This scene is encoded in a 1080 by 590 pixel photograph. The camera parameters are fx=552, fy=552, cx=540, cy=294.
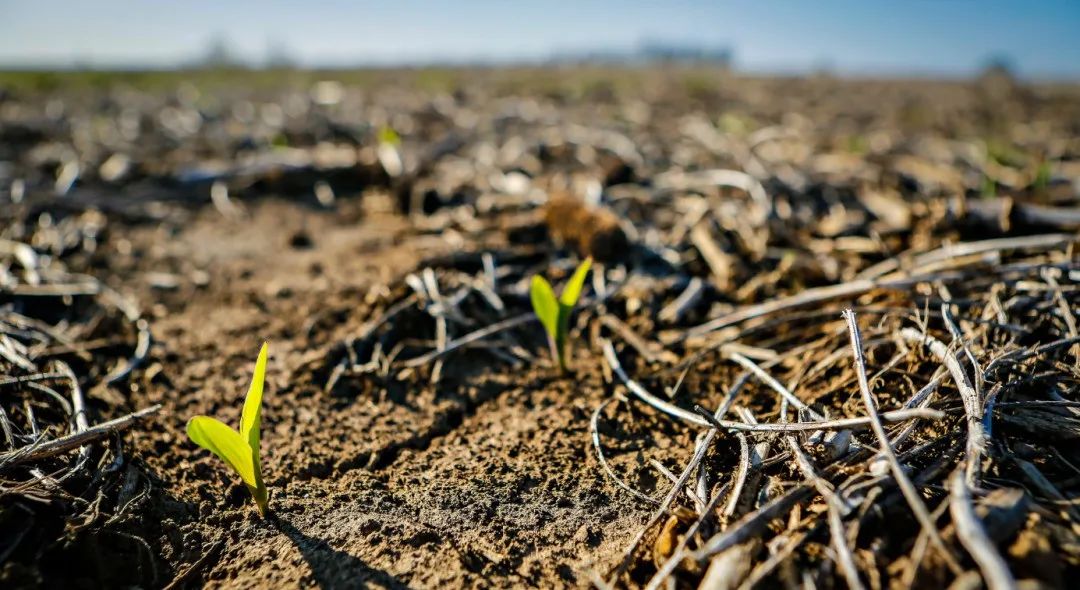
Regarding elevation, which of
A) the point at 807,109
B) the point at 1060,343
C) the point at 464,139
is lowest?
the point at 1060,343

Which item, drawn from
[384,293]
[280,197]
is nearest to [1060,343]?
[384,293]

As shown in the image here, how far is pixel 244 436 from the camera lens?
3.83 ft

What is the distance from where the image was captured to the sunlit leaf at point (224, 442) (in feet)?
3.61

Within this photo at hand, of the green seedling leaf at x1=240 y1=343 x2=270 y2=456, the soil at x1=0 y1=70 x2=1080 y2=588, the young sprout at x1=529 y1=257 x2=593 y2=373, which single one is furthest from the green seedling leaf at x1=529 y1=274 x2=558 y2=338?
the green seedling leaf at x1=240 y1=343 x2=270 y2=456

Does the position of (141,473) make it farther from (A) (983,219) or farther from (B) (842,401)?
(A) (983,219)

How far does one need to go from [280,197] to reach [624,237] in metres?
2.60

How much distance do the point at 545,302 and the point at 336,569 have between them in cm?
86

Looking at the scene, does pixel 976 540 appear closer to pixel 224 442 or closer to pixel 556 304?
pixel 556 304

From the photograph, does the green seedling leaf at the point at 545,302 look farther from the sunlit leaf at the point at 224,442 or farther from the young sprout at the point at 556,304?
→ the sunlit leaf at the point at 224,442

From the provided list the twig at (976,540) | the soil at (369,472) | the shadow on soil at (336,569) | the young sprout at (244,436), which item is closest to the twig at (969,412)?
the twig at (976,540)

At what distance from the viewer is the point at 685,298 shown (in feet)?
7.09

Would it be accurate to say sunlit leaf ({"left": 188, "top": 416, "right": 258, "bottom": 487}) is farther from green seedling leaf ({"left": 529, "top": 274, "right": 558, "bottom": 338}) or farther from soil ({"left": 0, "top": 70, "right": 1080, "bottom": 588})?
green seedling leaf ({"left": 529, "top": 274, "right": 558, "bottom": 338})

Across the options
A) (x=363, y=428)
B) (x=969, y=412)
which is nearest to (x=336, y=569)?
(x=363, y=428)

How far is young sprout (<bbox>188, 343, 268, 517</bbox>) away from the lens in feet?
3.62
